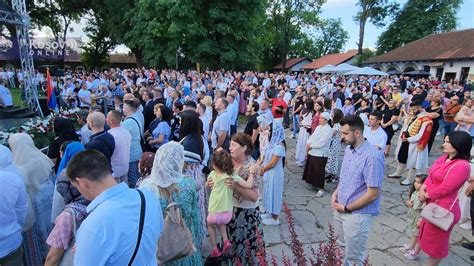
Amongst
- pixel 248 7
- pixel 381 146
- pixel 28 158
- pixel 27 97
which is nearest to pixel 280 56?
A: pixel 248 7

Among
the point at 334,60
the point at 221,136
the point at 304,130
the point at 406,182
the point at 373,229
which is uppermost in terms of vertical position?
the point at 334,60

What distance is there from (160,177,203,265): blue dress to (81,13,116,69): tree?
42.2 m

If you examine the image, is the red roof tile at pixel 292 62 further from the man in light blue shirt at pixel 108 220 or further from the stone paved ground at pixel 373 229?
the man in light blue shirt at pixel 108 220

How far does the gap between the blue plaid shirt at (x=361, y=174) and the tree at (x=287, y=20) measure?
45500 millimetres

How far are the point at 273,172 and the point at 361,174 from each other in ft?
6.03

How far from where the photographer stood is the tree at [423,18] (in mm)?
38812

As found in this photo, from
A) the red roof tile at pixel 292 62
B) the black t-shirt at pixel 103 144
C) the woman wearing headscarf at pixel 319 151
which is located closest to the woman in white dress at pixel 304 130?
the woman wearing headscarf at pixel 319 151

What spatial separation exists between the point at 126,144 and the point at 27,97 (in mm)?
9863

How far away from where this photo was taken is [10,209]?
255 cm

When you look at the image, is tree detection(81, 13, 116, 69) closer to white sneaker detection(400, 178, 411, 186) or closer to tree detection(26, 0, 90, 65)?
tree detection(26, 0, 90, 65)

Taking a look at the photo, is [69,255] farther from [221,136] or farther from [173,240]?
[221,136]

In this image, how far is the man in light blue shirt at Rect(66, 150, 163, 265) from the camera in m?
1.56

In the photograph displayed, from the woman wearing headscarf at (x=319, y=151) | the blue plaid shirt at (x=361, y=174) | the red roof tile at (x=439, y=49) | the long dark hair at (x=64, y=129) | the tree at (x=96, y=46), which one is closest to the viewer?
the blue plaid shirt at (x=361, y=174)

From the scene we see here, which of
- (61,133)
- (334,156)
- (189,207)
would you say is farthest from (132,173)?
(334,156)
